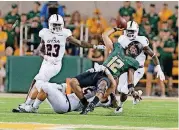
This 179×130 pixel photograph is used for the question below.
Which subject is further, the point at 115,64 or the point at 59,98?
the point at 115,64

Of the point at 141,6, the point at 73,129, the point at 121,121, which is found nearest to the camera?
the point at 73,129

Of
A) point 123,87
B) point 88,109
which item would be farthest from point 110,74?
point 123,87

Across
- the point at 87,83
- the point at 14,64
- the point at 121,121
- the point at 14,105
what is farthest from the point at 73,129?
the point at 14,64

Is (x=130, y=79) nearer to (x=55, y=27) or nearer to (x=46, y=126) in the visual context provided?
(x=55, y=27)

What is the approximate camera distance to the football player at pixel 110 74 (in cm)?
1134

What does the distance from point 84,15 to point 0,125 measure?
37.4 feet

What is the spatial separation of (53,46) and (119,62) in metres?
1.08

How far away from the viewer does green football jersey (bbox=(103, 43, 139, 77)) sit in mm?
11711

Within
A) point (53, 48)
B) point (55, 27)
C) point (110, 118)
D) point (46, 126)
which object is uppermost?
point (55, 27)

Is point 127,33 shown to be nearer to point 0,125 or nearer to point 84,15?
point 0,125

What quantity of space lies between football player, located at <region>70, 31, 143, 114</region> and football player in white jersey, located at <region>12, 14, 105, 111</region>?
0.31m

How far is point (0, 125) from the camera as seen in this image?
9.05 metres

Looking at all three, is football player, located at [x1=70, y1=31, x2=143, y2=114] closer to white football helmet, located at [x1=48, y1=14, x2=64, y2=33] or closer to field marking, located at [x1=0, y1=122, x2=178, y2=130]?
white football helmet, located at [x1=48, y1=14, x2=64, y2=33]

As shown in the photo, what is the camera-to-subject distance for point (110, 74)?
1158cm
